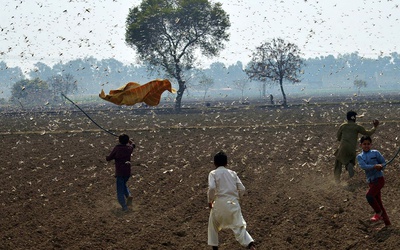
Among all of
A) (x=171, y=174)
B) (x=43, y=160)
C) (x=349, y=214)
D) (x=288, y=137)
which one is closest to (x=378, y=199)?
(x=349, y=214)

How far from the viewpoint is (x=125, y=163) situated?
442 inches

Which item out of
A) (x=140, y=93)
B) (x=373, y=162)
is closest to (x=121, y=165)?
(x=140, y=93)

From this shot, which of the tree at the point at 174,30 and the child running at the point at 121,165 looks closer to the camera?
the child running at the point at 121,165

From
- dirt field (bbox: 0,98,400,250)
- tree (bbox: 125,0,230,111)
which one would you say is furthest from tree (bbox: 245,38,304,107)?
dirt field (bbox: 0,98,400,250)

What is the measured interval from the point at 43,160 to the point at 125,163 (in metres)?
8.36

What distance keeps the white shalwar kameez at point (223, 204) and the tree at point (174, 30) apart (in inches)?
1923

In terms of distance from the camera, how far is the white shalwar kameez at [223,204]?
7848mm

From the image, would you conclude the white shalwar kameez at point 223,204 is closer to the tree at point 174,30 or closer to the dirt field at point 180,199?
the dirt field at point 180,199

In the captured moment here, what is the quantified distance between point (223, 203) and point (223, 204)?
0.01 meters

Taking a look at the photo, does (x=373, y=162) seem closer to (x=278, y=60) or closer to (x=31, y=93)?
(x=278, y=60)

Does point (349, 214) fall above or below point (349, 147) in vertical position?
below

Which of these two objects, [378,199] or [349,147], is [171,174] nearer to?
[349,147]

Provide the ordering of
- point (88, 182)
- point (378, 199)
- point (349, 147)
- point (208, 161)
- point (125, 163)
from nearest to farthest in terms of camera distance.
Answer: point (378, 199) → point (125, 163) → point (349, 147) → point (88, 182) → point (208, 161)

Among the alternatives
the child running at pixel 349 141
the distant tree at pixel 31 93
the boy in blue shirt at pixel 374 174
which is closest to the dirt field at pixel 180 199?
the boy in blue shirt at pixel 374 174
